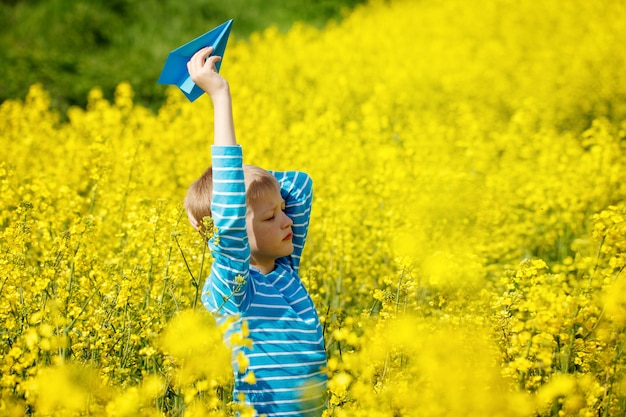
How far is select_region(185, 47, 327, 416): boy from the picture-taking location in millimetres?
2021

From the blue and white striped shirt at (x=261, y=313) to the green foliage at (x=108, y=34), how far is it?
7.52 m

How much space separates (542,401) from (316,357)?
62 centimetres

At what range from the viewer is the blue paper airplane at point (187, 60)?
222cm

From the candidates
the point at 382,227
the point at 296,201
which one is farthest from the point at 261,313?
the point at 382,227

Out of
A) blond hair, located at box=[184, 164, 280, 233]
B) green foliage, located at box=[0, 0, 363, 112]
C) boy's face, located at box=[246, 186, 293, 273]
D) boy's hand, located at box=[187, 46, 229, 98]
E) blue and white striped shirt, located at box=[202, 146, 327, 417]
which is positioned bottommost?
blue and white striped shirt, located at box=[202, 146, 327, 417]

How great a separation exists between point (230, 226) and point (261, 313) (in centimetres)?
32

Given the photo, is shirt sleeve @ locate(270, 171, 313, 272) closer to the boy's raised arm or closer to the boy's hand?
the boy's raised arm

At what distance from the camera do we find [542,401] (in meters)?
1.99

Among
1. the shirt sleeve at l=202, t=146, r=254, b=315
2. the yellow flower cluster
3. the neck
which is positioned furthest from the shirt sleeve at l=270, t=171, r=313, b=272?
the shirt sleeve at l=202, t=146, r=254, b=315

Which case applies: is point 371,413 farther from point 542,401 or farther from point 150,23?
point 150,23

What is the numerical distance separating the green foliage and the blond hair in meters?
7.31

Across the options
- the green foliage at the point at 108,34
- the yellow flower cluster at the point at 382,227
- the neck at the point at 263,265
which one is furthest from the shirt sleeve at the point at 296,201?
the green foliage at the point at 108,34

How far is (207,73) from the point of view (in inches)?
84.0

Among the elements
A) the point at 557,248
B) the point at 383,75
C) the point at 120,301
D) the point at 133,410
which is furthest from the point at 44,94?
the point at 133,410
